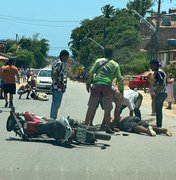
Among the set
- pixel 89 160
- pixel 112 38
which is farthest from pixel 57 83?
pixel 112 38

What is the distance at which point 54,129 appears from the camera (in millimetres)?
10531

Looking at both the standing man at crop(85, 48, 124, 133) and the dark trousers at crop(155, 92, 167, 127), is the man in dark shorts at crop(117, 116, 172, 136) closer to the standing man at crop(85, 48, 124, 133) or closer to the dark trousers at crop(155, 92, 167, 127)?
the standing man at crop(85, 48, 124, 133)

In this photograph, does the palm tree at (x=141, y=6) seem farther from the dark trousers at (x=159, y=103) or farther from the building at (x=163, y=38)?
the dark trousers at (x=159, y=103)

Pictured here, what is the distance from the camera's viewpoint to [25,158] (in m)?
9.35

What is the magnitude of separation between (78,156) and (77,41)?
337 feet

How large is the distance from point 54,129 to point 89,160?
4.66 feet

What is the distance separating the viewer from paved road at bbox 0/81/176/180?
26.7 feet

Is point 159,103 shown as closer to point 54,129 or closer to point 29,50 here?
point 54,129

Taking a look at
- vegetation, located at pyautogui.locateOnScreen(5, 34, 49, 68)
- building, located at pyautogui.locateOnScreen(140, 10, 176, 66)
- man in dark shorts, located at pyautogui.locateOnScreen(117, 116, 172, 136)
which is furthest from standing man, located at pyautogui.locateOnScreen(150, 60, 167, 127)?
vegetation, located at pyautogui.locateOnScreen(5, 34, 49, 68)

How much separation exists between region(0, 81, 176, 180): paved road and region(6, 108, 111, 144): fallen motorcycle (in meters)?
0.17

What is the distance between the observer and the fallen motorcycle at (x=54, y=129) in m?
10.4

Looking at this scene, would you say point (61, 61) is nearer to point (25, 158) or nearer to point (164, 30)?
point (25, 158)

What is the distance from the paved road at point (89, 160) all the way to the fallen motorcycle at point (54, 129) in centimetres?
17

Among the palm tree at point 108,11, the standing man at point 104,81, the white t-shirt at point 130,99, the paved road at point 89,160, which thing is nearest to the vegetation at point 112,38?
the palm tree at point 108,11
